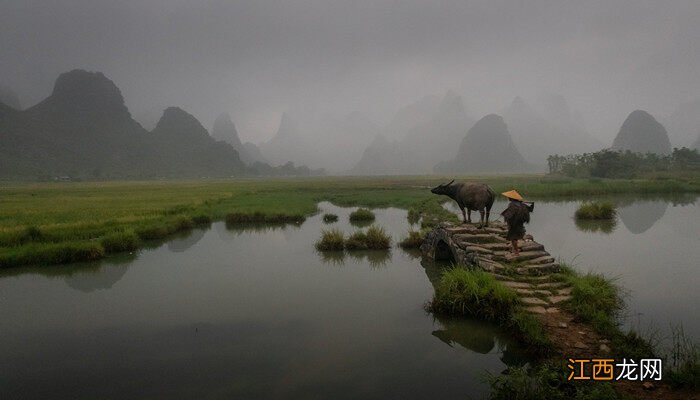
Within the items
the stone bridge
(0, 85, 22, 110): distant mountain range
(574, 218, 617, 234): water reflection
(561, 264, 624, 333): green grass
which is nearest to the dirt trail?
the stone bridge

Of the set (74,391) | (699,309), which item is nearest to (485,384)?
(699,309)

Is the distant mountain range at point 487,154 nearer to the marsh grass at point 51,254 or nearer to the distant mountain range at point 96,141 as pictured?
the distant mountain range at point 96,141

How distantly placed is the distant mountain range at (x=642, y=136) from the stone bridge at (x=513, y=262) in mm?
132999

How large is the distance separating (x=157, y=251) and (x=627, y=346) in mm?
13881

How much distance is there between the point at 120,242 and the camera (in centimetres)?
1318

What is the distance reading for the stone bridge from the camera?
6.72 metres

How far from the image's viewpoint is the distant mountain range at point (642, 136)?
114500 mm

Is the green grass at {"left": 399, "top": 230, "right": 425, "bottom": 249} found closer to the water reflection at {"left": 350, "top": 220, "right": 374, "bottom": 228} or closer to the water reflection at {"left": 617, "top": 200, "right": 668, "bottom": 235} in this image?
the water reflection at {"left": 350, "top": 220, "right": 374, "bottom": 228}

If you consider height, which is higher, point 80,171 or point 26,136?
point 26,136

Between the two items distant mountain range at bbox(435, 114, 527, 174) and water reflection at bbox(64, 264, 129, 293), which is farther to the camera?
distant mountain range at bbox(435, 114, 527, 174)

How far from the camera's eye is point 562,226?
1677 cm

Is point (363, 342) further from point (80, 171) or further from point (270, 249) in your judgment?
point (80, 171)

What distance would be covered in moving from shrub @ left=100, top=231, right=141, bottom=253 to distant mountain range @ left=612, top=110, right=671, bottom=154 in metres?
138

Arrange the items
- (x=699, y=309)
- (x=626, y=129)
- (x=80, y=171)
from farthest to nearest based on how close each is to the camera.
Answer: (x=626, y=129) < (x=80, y=171) < (x=699, y=309)
